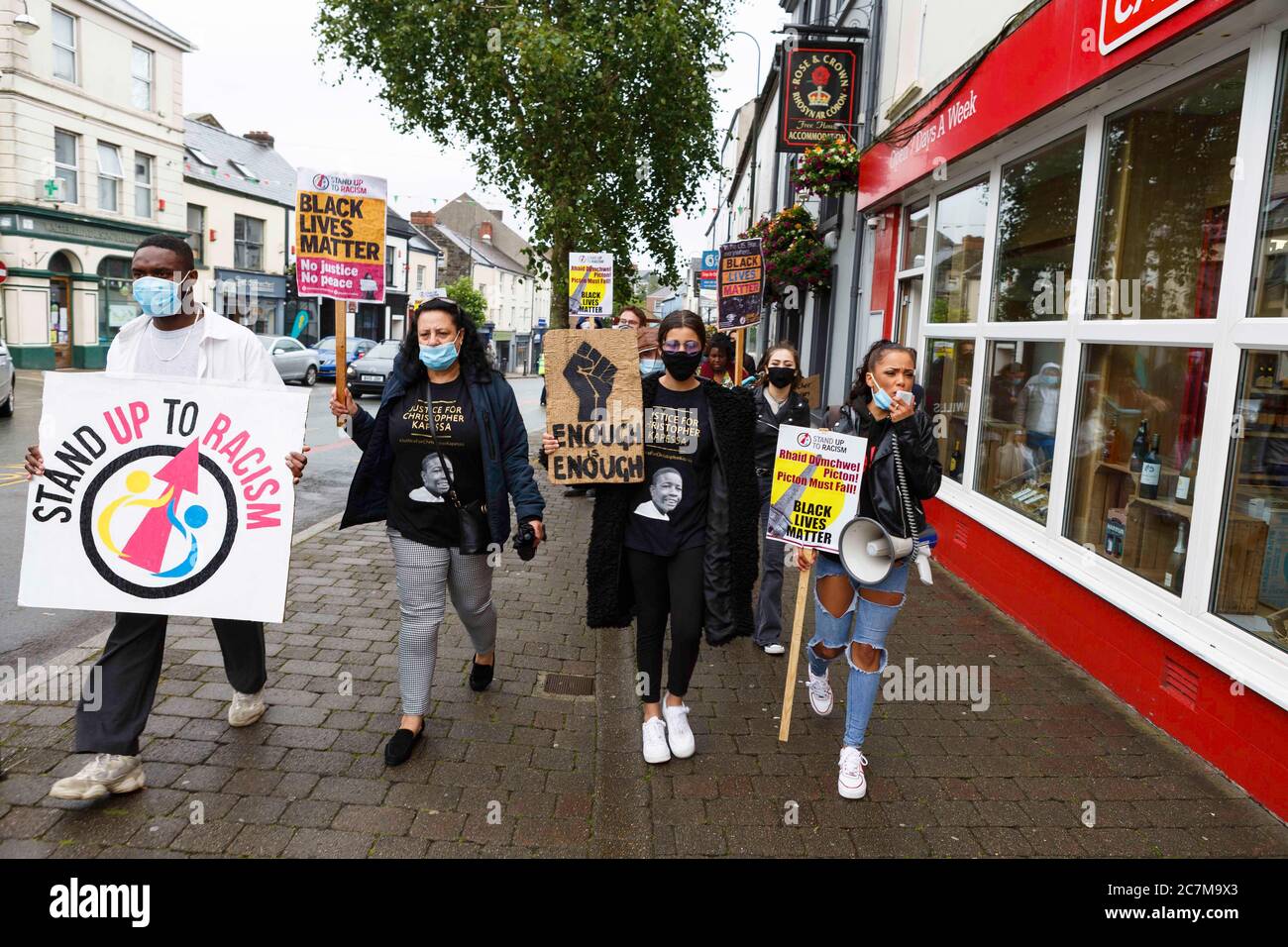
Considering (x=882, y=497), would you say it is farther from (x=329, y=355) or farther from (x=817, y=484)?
(x=329, y=355)

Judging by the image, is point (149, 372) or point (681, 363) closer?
point (149, 372)

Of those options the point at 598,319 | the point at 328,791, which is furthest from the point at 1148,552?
the point at 598,319

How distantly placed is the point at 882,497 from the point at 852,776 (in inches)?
46.3

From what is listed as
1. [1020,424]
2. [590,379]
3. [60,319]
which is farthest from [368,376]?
[590,379]

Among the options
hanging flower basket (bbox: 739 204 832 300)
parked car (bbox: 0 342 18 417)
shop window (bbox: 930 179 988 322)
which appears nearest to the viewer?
shop window (bbox: 930 179 988 322)

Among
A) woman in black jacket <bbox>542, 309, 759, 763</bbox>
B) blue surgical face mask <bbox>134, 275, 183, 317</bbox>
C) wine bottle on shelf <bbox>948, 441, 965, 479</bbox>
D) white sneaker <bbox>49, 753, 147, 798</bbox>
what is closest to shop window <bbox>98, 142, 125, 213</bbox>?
wine bottle on shelf <bbox>948, 441, 965, 479</bbox>

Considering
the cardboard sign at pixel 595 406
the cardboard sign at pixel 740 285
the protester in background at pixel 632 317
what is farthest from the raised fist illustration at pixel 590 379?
the protester in background at pixel 632 317

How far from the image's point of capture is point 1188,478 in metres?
4.71

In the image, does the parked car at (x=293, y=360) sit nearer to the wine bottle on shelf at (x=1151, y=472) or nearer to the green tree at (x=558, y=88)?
the green tree at (x=558, y=88)

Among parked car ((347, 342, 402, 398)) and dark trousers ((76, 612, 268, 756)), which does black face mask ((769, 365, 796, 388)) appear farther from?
parked car ((347, 342, 402, 398))

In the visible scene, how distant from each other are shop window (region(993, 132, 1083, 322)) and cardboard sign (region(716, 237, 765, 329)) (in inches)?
82.2

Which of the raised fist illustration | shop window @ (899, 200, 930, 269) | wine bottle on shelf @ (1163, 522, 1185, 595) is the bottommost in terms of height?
wine bottle on shelf @ (1163, 522, 1185, 595)

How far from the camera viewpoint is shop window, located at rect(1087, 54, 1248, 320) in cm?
455
